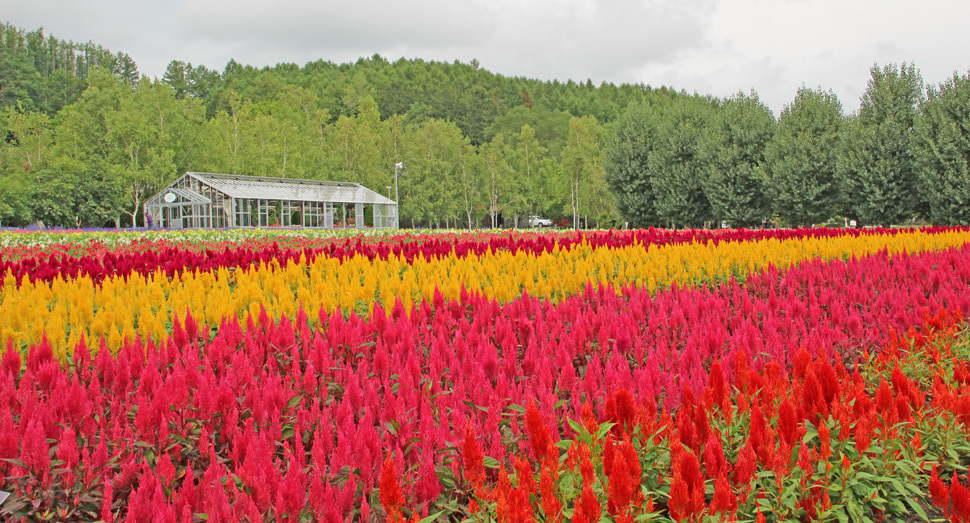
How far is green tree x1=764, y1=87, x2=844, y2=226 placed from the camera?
30.2m

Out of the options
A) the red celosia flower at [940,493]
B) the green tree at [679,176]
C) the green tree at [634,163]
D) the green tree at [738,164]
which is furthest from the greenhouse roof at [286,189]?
the red celosia flower at [940,493]

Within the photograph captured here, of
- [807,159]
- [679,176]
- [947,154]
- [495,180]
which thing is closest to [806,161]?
[807,159]

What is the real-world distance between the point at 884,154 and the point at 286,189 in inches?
1356

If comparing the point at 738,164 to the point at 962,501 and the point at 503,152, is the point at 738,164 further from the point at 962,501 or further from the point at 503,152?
the point at 503,152

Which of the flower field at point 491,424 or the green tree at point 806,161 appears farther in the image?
the green tree at point 806,161

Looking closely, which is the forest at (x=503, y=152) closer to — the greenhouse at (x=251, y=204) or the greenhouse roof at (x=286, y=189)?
the greenhouse at (x=251, y=204)

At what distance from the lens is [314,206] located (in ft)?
145

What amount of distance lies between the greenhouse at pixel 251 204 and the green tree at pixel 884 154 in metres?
30.8

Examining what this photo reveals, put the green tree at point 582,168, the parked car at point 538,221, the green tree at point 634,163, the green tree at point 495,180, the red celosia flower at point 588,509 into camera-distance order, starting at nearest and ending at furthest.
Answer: the red celosia flower at point 588,509 < the green tree at point 634,163 < the green tree at point 582,168 < the green tree at point 495,180 < the parked car at point 538,221

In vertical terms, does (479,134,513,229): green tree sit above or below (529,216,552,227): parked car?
above

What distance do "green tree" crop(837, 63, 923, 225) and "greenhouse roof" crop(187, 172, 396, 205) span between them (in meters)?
31.8

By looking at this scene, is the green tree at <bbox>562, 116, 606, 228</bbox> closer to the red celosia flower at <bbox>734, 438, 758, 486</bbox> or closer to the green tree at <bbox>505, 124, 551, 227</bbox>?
the green tree at <bbox>505, 124, 551, 227</bbox>

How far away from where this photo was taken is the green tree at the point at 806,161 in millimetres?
30203

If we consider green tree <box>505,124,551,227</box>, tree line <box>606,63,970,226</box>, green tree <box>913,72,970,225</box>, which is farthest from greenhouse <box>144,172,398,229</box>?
green tree <box>913,72,970,225</box>
